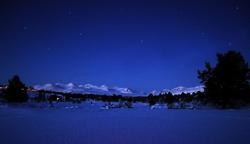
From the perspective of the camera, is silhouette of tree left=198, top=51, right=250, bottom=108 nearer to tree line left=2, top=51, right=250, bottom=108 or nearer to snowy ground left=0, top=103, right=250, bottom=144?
tree line left=2, top=51, right=250, bottom=108

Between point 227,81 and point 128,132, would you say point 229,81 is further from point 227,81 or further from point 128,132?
point 128,132

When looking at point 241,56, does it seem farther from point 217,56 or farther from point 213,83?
point 213,83

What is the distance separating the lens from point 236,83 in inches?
1452

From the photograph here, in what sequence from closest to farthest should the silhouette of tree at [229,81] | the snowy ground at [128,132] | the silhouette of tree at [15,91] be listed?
the snowy ground at [128,132] < the silhouette of tree at [229,81] < the silhouette of tree at [15,91]

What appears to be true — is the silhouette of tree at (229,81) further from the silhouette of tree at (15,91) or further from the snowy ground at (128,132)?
the silhouette of tree at (15,91)

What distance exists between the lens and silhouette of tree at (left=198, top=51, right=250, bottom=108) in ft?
121

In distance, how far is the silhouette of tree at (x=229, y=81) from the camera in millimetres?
36750

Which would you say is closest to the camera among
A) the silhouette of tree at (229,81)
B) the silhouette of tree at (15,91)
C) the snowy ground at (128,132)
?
the snowy ground at (128,132)

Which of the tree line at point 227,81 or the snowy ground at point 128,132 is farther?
the tree line at point 227,81

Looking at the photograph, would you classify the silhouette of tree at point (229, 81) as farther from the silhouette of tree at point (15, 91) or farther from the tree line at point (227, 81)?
the silhouette of tree at point (15, 91)

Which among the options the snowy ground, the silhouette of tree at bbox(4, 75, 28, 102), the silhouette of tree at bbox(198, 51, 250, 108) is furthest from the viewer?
the silhouette of tree at bbox(4, 75, 28, 102)

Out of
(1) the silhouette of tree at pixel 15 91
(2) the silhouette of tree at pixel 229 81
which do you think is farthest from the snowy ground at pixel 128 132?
(1) the silhouette of tree at pixel 15 91

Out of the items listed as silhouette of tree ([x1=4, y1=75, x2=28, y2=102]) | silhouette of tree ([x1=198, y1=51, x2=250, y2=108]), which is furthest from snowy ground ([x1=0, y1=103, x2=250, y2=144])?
silhouette of tree ([x1=4, y1=75, x2=28, y2=102])

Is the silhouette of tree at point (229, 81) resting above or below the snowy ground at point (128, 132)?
above
